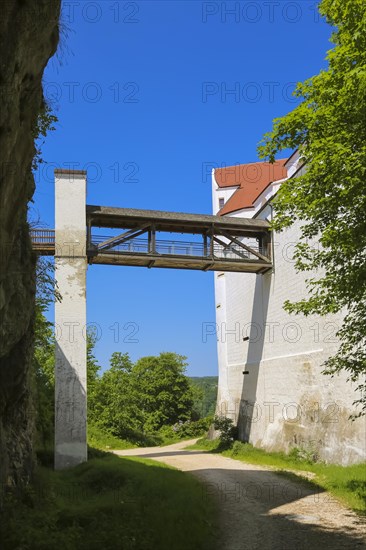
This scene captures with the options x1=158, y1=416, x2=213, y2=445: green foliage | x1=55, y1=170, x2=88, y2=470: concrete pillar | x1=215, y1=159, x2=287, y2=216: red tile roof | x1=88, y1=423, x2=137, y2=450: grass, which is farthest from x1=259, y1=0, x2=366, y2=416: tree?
x1=158, y1=416, x2=213, y2=445: green foliage

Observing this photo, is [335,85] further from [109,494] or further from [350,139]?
[109,494]

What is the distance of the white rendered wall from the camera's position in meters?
17.5

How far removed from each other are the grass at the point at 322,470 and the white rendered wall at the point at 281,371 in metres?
0.60

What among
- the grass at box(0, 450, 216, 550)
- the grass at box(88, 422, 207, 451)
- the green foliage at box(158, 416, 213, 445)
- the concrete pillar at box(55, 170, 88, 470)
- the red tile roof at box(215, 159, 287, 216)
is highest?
the red tile roof at box(215, 159, 287, 216)

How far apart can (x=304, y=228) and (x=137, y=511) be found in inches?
237

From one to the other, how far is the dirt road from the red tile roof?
23.7m

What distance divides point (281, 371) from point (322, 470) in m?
7.05

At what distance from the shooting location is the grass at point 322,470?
37.1 feet

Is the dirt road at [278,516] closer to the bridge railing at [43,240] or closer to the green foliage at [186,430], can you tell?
the bridge railing at [43,240]

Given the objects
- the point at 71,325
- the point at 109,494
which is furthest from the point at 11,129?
the point at 71,325

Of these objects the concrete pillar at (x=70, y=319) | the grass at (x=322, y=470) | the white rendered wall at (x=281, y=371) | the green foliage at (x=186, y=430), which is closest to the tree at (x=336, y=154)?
the grass at (x=322, y=470)

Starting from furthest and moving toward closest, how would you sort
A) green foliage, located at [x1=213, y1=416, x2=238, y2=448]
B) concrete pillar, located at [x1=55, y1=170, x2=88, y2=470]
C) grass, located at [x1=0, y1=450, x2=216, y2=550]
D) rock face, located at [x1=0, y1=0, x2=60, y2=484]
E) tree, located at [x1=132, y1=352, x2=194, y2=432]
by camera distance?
tree, located at [x1=132, y1=352, x2=194, y2=432]
green foliage, located at [x1=213, y1=416, x2=238, y2=448]
concrete pillar, located at [x1=55, y1=170, x2=88, y2=470]
grass, located at [x1=0, y1=450, x2=216, y2=550]
rock face, located at [x1=0, y1=0, x2=60, y2=484]

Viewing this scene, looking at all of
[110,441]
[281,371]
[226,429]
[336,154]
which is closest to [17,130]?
[336,154]

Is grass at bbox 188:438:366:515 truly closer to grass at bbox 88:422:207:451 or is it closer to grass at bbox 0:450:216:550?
grass at bbox 0:450:216:550
